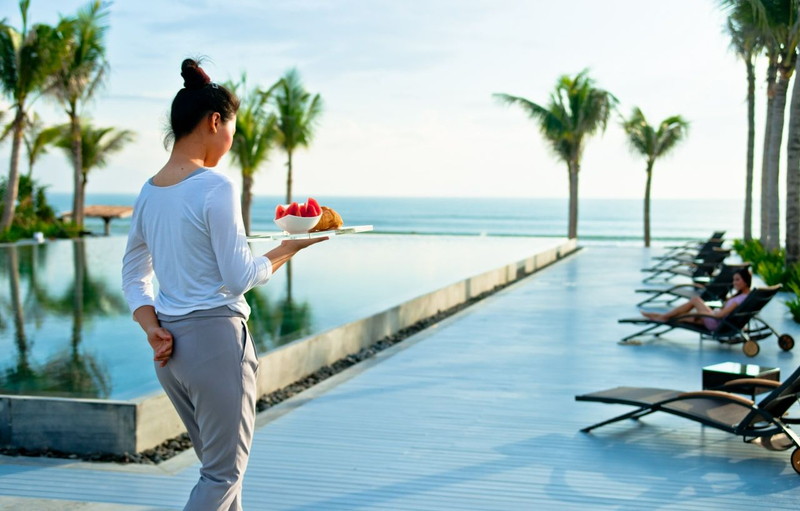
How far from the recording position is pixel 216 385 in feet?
7.53

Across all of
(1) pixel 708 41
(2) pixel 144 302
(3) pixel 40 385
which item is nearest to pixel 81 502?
(2) pixel 144 302

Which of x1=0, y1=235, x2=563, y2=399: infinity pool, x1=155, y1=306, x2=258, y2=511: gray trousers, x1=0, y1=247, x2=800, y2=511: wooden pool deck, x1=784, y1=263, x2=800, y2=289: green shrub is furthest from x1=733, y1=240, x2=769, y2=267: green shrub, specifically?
x1=155, y1=306, x2=258, y2=511: gray trousers

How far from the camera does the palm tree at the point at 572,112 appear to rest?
2558 centimetres

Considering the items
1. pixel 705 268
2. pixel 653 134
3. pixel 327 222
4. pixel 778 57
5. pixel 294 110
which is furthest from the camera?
pixel 294 110

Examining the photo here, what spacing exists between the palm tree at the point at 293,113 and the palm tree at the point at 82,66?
5.73m

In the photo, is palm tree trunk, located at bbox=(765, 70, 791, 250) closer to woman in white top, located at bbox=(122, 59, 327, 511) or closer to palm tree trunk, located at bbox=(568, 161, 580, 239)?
palm tree trunk, located at bbox=(568, 161, 580, 239)

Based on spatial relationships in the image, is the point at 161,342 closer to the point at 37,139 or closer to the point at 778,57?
the point at 778,57

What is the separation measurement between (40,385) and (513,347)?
4152 mm

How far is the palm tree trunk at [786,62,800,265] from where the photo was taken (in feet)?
41.3

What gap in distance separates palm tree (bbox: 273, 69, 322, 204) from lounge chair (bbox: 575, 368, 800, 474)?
2466 cm

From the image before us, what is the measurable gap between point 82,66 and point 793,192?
2117 centimetres

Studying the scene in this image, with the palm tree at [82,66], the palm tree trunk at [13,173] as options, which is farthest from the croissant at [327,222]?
the palm tree at [82,66]

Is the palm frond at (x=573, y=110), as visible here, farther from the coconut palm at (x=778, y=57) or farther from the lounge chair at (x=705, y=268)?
the lounge chair at (x=705, y=268)

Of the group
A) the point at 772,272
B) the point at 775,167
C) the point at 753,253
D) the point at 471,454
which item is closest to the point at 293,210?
the point at 471,454
